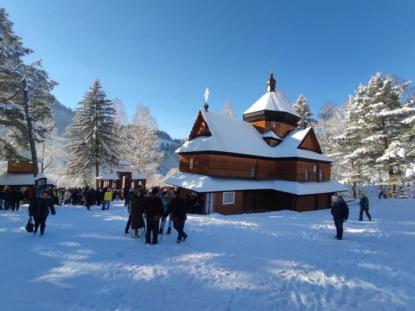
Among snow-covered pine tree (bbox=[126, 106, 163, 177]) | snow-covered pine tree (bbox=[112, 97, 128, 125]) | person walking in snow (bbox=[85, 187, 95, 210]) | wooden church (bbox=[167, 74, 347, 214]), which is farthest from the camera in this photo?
snow-covered pine tree (bbox=[112, 97, 128, 125])

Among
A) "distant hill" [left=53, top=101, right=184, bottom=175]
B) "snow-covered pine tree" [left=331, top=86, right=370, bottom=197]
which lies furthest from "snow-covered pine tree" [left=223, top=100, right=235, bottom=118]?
"distant hill" [left=53, top=101, right=184, bottom=175]

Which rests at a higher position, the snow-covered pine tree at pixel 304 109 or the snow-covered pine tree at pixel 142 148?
the snow-covered pine tree at pixel 304 109

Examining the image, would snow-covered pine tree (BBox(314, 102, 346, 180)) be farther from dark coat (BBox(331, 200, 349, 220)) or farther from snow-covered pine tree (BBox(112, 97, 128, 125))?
snow-covered pine tree (BBox(112, 97, 128, 125))

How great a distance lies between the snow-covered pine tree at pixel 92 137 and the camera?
31312 mm

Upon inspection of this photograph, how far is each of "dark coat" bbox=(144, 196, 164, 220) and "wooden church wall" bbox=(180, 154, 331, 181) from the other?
588 inches

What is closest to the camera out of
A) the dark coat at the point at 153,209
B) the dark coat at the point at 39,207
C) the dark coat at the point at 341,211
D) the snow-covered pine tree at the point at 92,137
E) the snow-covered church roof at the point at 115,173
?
the dark coat at the point at 153,209

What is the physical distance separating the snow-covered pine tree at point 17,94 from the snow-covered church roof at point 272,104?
21.2 meters

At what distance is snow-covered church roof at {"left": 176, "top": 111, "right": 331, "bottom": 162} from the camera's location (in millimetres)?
25453

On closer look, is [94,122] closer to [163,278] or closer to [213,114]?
[213,114]

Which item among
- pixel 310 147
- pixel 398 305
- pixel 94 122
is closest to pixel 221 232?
pixel 398 305

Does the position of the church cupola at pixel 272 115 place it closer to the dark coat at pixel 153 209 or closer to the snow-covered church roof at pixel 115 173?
the snow-covered church roof at pixel 115 173

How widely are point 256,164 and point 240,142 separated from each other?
2853mm

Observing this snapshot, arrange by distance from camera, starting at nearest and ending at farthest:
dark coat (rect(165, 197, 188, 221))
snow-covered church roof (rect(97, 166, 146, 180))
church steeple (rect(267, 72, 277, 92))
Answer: dark coat (rect(165, 197, 188, 221)) → snow-covered church roof (rect(97, 166, 146, 180)) → church steeple (rect(267, 72, 277, 92))

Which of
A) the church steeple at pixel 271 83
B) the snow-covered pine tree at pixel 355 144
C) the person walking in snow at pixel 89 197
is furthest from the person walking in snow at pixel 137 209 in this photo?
the snow-covered pine tree at pixel 355 144
